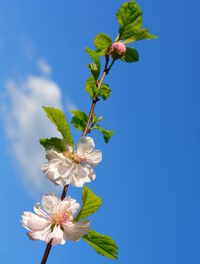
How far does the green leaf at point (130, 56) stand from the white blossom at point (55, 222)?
811 millimetres

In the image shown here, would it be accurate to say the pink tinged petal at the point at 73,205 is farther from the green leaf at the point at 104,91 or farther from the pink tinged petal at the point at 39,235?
the green leaf at the point at 104,91

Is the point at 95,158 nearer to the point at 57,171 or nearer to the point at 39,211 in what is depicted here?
the point at 57,171

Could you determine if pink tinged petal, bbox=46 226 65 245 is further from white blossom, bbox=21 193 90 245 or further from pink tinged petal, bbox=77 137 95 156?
pink tinged petal, bbox=77 137 95 156

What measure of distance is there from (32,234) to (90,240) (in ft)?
0.82

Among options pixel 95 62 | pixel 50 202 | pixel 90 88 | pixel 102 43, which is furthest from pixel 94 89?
pixel 50 202

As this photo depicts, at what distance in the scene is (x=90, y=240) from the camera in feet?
4.28

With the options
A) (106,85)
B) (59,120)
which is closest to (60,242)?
(59,120)

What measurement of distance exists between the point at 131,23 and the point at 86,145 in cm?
68

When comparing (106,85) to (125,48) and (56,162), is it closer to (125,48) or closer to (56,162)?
(125,48)

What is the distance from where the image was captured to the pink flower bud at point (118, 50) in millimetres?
1597

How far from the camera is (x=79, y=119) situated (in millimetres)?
1543

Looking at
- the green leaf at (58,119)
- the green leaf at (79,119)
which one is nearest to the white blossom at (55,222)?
the green leaf at (58,119)

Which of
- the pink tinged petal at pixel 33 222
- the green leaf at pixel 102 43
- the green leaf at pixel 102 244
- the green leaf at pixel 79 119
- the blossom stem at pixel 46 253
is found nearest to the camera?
the blossom stem at pixel 46 253

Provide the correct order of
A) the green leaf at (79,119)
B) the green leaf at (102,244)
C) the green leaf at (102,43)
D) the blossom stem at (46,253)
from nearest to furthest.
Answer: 1. the blossom stem at (46,253)
2. the green leaf at (102,244)
3. the green leaf at (79,119)
4. the green leaf at (102,43)
